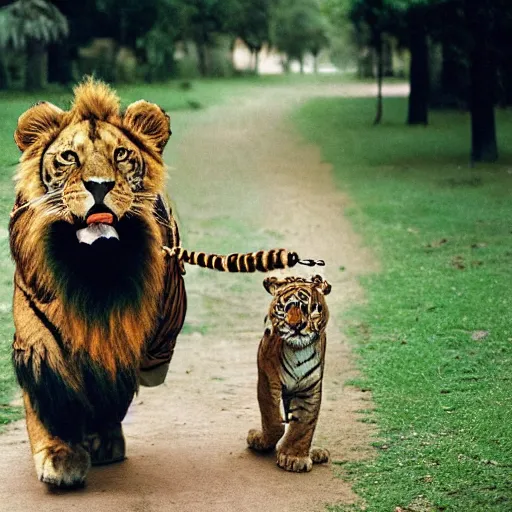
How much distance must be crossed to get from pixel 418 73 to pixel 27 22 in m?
9.80

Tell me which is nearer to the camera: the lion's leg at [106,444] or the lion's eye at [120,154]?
the lion's eye at [120,154]

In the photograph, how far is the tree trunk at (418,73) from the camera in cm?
2339

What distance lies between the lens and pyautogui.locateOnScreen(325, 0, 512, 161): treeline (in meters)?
17.0

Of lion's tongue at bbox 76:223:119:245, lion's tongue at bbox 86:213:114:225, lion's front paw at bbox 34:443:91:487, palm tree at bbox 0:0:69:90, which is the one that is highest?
palm tree at bbox 0:0:69:90

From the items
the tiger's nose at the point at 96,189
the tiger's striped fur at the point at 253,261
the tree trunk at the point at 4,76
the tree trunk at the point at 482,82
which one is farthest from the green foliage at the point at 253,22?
the tiger's nose at the point at 96,189

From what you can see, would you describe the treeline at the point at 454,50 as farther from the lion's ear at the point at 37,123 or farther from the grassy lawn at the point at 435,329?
the lion's ear at the point at 37,123

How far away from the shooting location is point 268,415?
5203 mm

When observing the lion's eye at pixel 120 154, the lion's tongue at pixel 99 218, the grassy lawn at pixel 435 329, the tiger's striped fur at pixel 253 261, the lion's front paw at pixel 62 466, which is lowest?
the grassy lawn at pixel 435 329

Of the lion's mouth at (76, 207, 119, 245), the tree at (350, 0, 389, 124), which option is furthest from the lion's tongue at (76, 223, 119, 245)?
the tree at (350, 0, 389, 124)

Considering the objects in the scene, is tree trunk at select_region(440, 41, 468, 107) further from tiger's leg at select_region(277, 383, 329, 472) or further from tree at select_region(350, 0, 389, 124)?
tiger's leg at select_region(277, 383, 329, 472)

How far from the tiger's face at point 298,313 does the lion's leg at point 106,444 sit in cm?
93

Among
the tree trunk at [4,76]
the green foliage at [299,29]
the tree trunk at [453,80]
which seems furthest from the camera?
the green foliage at [299,29]

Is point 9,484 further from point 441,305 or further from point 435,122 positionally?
point 435,122

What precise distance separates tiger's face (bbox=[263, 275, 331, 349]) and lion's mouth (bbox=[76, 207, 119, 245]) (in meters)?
0.85
